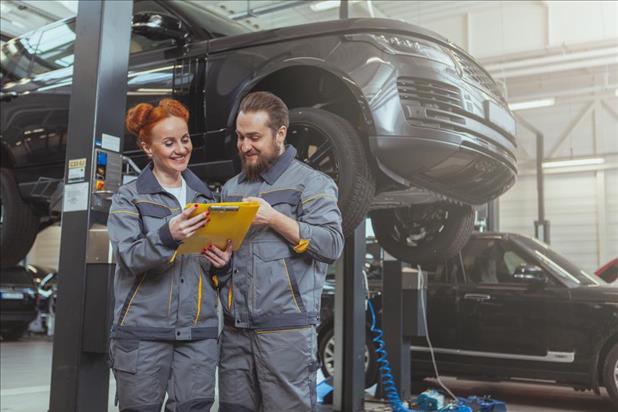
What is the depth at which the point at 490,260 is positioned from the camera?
211 inches

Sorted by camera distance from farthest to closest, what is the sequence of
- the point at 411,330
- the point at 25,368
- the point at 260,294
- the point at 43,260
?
1. the point at 43,260
2. the point at 25,368
3. the point at 411,330
4. the point at 260,294

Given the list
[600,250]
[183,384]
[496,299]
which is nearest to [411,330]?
[496,299]

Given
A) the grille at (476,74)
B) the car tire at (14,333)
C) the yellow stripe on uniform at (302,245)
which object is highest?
the grille at (476,74)

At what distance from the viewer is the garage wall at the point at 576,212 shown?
11.3 meters

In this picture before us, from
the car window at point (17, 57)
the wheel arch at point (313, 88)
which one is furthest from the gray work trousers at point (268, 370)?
the car window at point (17, 57)

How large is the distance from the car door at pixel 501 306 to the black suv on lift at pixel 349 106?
1455mm

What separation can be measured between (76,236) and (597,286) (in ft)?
12.9

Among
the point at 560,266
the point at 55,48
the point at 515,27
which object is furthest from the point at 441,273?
the point at 515,27

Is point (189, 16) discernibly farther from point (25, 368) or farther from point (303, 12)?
point (303, 12)

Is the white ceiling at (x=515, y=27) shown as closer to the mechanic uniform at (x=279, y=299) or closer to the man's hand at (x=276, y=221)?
the mechanic uniform at (x=279, y=299)

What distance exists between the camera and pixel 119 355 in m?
1.79

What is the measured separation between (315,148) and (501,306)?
108 inches

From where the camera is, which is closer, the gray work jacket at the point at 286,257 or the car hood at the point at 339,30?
the gray work jacket at the point at 286,257

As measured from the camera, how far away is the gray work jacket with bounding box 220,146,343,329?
176 centimetres
